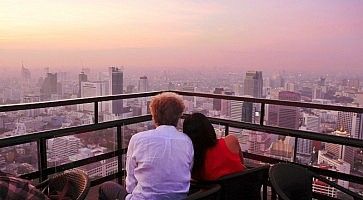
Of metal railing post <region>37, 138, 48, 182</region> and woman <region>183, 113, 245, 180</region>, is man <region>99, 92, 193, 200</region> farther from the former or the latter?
metal railing post <region>37, 138, 48, 182</region>

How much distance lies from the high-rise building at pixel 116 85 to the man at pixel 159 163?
2121mm

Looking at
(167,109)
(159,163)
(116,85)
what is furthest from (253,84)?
(159,163)

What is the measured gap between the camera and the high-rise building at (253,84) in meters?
4.39

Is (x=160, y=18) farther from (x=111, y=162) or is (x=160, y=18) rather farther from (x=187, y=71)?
(x=111, y=162)

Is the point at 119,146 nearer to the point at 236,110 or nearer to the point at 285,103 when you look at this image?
the point at 236,110

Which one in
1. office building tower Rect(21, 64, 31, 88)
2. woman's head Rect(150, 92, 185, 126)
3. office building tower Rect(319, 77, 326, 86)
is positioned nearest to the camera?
woman's head Rect(150, 92, 185, 126)

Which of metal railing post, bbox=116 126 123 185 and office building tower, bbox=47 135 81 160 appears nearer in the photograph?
office building tower, bbox=47 135 81 160

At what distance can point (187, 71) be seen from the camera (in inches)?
215

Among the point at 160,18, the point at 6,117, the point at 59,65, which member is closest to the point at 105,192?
the point at 6,117

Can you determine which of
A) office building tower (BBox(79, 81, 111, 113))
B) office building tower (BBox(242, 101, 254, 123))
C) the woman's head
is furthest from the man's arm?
office building tower (BBox(242, 101, 254, 123))

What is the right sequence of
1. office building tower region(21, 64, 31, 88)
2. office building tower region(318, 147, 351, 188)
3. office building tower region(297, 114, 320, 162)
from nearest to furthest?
office building tower region(318, 147, 351, 188) → office building tower region(297, 114, 320, 162) → office building tower region(21, 64, 31, 88)

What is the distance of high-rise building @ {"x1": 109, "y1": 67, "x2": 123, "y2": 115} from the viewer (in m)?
4.22

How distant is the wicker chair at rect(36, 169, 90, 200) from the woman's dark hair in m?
0.70

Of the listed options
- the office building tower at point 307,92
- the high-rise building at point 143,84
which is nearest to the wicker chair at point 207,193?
the office building tower at point 307,92
